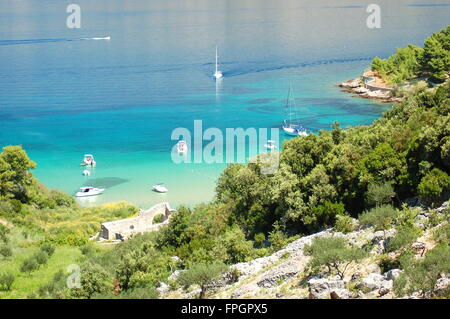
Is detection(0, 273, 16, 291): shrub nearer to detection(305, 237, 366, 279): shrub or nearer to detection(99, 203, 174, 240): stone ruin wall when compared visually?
detection(305, 237, 366, 279): shrub

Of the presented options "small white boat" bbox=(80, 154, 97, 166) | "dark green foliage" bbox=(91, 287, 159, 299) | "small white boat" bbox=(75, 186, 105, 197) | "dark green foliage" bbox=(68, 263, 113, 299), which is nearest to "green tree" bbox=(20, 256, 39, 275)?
"dark green foliage" bbox=(68, 263, 113, 299)

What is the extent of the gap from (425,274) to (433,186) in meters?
6.56

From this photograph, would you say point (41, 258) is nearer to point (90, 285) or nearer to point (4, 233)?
point (4, 233)

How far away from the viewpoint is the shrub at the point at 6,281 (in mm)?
19359

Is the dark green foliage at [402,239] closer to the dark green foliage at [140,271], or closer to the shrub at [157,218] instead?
the dark green foliage at [140,271]

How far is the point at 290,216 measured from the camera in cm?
2217

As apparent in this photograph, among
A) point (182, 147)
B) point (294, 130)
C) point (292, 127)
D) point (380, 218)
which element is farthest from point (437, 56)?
point (380, 218)

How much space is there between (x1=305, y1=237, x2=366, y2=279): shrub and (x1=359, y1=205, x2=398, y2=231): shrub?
6.73 feet

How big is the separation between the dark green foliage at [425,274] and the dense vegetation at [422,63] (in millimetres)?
57943

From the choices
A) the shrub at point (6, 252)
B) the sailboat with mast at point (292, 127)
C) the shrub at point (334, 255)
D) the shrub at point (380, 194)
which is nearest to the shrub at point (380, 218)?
the shrub at point (380, 194)
